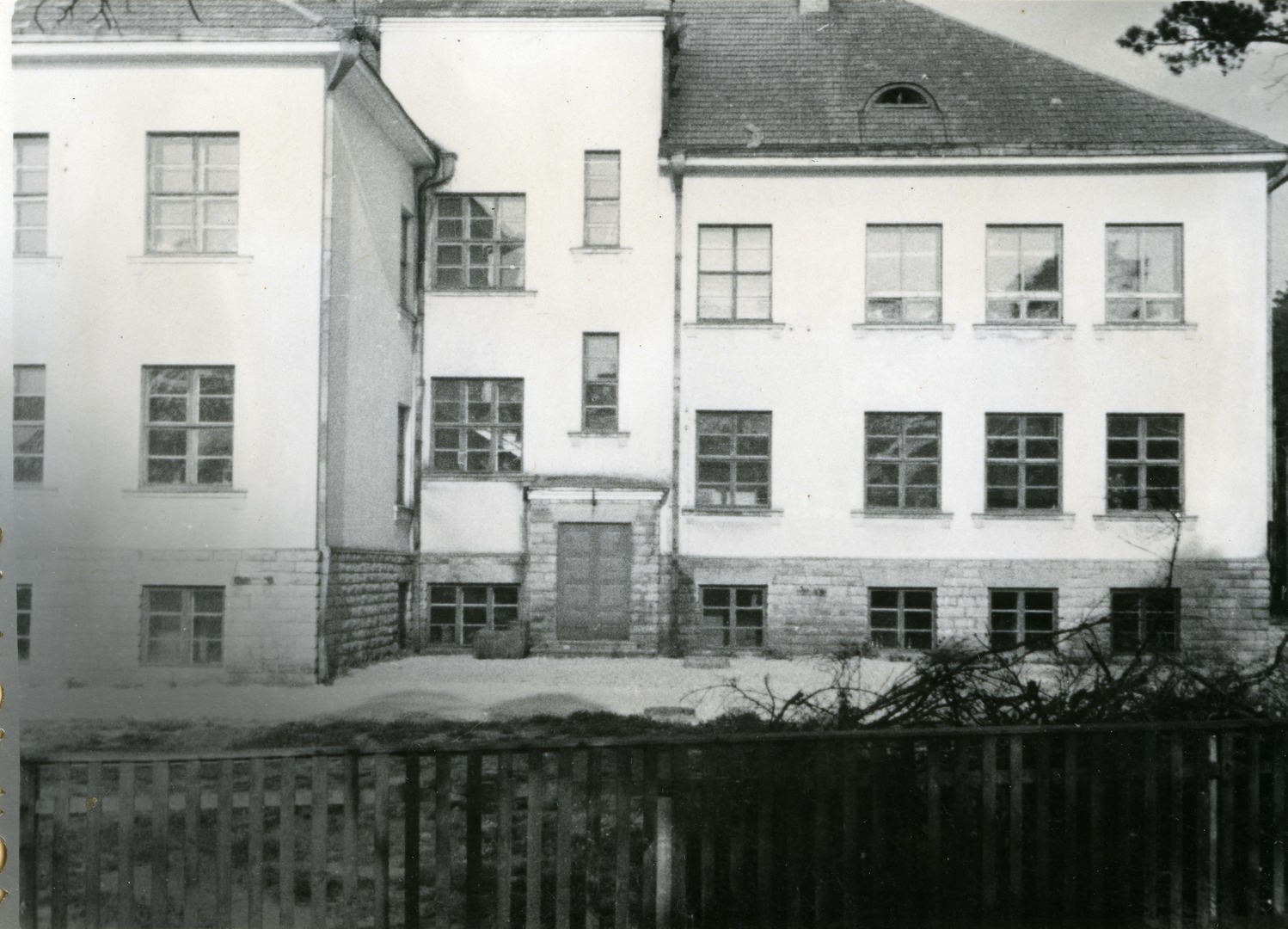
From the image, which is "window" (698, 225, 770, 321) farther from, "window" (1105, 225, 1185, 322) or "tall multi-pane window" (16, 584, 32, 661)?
"tall multi-pane window" (16, 584, 32, 661)

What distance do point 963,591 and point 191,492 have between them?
8.01 ft

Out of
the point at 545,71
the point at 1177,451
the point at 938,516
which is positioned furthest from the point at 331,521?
the point at 1177,451

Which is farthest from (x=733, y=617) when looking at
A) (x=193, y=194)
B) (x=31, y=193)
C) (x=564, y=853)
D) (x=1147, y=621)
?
(x=31, y=193)

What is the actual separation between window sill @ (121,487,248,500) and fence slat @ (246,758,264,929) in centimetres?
94

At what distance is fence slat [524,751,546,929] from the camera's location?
2.76 m

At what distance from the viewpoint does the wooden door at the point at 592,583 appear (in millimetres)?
3424

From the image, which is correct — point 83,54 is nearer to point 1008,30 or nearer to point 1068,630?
point 1008,30

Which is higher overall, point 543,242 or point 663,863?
point 543,242

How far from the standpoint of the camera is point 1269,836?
3092 millimetres

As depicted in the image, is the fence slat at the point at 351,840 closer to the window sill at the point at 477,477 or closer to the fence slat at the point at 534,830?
the fence slat at the point at 534,830

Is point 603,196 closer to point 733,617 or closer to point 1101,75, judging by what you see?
point 733,617

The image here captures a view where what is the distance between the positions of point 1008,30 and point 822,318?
1130 millimetres

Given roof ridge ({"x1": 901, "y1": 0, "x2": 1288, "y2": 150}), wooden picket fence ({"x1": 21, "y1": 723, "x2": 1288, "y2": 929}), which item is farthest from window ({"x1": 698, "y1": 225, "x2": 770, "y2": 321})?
wooden picket fence ({"x1": 21, "y1": 723, "x2": 1288, "y2": 929})

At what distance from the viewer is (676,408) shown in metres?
3.54
